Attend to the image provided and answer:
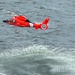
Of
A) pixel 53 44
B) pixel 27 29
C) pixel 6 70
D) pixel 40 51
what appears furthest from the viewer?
pixel 27 29

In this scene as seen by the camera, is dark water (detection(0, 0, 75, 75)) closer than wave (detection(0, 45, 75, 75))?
No

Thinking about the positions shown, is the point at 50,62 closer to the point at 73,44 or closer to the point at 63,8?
the point at 73,44

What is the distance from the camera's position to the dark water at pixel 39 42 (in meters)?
65.0

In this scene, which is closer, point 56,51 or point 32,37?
point 56,51

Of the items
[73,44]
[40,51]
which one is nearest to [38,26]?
[40,51]

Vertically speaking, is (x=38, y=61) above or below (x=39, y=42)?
above

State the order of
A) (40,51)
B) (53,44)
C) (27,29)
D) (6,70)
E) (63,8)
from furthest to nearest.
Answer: (63,8), (27,29), (53,44), (40,51), (6,70)

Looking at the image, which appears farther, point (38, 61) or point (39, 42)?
point (39, 42)

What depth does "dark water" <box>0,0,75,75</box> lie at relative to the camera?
65000 millimetres

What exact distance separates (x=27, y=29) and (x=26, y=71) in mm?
23848

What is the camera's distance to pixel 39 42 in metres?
78.1

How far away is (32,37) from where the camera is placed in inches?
3179

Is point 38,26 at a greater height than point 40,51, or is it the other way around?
point 38,26

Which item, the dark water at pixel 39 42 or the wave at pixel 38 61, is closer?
the wave at pixel 38 61
